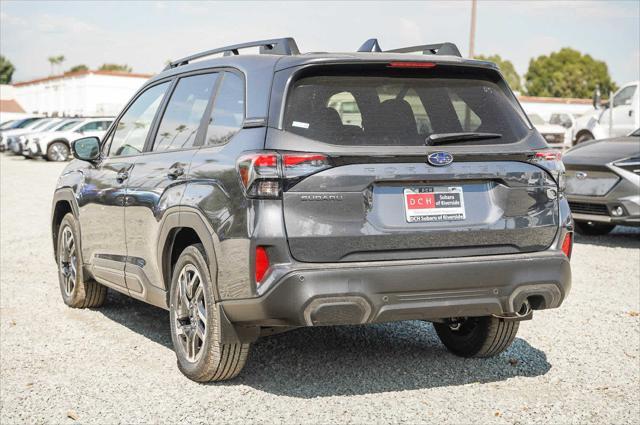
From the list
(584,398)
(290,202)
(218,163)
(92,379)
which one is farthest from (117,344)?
(584,398)

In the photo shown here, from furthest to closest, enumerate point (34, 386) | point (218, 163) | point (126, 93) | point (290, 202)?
point (126, 93)
point (34, 386)
point (218, 163)
point (290, 202)

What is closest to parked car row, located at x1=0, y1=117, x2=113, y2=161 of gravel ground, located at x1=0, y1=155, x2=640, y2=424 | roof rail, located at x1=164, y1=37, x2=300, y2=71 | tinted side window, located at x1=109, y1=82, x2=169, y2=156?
gravel ground, located at x1=0, y1=155, x2=640, y2=424

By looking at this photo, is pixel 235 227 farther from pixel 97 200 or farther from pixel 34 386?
pixel 97 200

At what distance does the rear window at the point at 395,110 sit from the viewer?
478 centimetres

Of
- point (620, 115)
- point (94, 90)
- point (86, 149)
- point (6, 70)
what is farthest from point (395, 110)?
point (6, 70)

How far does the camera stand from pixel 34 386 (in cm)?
547

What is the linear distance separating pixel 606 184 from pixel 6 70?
494 feet

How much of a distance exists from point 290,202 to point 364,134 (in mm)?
546

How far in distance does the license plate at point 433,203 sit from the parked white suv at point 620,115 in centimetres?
1762

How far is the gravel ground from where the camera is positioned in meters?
4.93

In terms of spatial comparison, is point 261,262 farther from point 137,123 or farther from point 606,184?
point 606,184

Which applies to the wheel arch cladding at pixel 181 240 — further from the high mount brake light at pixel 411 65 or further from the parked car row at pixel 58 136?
the parked car row at pixel 58 136

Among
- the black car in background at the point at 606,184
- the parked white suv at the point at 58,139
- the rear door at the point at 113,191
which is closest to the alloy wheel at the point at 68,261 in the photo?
the rear door at the point at 113,191

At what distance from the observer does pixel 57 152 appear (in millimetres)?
36781
